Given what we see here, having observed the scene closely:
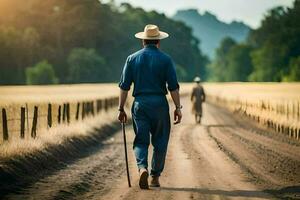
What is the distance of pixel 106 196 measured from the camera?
9656 mm

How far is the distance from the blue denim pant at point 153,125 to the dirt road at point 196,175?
18.3 inches

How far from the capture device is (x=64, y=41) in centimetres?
12494

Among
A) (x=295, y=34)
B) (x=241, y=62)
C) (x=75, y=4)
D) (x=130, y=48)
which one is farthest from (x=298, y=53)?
(x=241, y=62)

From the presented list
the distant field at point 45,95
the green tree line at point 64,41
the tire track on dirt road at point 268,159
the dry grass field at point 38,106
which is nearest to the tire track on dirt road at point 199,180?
Answer: the tire track on dirt road at point 268,159

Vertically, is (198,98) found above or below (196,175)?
above

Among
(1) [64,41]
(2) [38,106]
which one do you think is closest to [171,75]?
(2) [38,106]

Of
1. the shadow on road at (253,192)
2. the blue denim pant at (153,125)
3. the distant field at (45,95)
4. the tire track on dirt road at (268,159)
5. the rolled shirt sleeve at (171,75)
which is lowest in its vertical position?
the distant field at (45,95)

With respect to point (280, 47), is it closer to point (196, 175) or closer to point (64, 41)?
point (64, 41)

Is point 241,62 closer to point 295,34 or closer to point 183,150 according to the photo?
point 295,34

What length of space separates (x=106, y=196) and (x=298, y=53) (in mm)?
109483

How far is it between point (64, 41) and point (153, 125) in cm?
11562

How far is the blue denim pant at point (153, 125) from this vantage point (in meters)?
10.6

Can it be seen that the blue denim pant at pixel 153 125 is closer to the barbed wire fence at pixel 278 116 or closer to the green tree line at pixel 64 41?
the barbed wire fence at pixel 278 116

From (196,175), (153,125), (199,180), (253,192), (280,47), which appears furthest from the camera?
(280,47)
